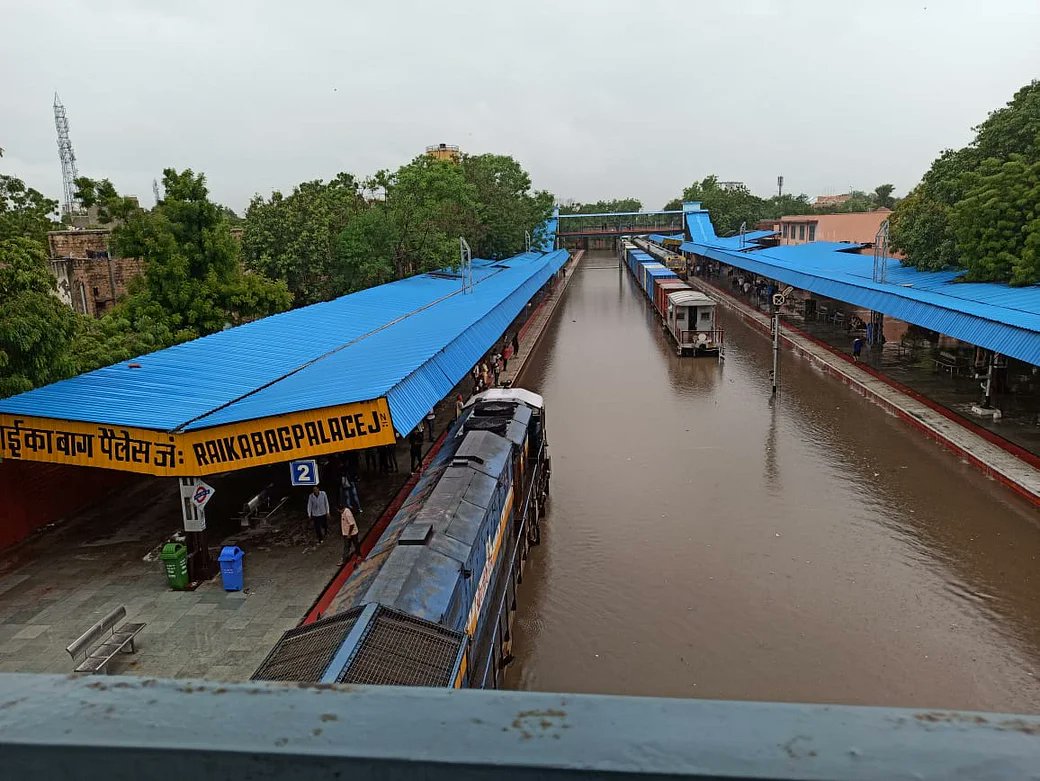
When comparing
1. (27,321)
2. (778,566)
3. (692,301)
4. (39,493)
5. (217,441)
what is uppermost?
(27,321)

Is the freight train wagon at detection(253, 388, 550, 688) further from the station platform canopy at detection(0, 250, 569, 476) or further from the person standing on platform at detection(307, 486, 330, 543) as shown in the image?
the person standing on platform at detection(307, 486, 330, 543)

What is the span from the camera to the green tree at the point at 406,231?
1355 inches

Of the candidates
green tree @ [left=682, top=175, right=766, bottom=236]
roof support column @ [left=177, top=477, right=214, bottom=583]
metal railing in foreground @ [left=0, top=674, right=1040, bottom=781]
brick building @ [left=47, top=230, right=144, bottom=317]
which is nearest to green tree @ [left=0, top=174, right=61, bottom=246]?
roof support column @ [left=177, top=477, right=214, bottom=583]

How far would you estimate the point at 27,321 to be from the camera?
12.4 m

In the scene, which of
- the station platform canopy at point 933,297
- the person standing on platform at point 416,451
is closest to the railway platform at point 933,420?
the station platform canopy at point 933,297

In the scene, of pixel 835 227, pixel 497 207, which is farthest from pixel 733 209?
pixel 497 207

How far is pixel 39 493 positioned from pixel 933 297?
80.5 ft

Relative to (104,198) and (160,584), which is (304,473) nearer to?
(160,584)

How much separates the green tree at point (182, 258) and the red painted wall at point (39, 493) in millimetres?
6867

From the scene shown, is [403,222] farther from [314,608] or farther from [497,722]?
[497,722]

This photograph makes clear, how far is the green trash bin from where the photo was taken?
11273 millimetres

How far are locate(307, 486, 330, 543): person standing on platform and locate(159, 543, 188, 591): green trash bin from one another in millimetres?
2265

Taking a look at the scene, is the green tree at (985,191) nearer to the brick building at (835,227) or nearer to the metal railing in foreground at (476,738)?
the brick building at (835,227)

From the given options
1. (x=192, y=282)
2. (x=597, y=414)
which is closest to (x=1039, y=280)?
(x=597, y=414)
